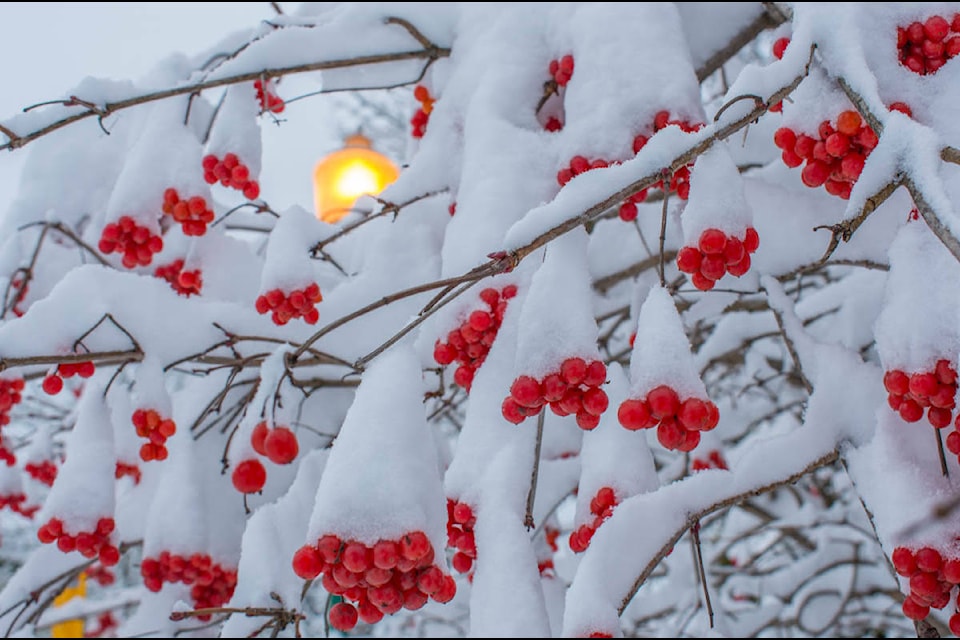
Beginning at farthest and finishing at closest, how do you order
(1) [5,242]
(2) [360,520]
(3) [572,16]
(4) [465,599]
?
(4) [465,599] → (1) [5,242] → (3) [572,16] → (2) [360,520]

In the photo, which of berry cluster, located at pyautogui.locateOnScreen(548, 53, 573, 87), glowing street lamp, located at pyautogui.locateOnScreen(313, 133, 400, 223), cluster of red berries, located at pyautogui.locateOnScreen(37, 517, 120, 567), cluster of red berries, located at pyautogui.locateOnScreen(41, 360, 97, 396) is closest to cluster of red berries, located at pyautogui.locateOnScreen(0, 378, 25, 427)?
cluster of red berries, located at pyautogui.locateOnScreen(41, 360, 97, 396)

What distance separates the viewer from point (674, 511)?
1.29 meters

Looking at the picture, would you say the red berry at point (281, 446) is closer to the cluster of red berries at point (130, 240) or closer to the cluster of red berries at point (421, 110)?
the cluster of red berries at point (130, 240)

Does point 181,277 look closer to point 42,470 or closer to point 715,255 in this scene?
point 42,470

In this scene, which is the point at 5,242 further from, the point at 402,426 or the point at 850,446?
the point at 850,446

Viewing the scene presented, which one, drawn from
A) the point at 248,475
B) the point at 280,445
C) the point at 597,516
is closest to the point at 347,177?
the point at 248,475

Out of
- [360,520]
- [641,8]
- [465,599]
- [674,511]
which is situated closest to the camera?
[360,520]

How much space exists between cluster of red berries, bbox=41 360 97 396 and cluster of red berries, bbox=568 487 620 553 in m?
1.15

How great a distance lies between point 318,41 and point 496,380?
1221 mm

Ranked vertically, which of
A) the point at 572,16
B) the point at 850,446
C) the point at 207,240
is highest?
the point at 572,16

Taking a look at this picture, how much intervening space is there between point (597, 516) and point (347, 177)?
128 inches

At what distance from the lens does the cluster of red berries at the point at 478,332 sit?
1.41m

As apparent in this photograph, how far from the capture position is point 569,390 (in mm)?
1075

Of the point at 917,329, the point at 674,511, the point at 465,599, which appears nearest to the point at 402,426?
the point at 674,511
